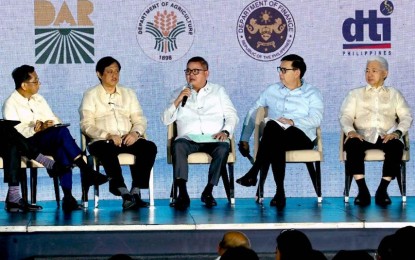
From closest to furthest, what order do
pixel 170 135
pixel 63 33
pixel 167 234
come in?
pixel 167 234, pixel 170 135, pixel 63 33

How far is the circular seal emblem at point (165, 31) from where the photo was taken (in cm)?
830

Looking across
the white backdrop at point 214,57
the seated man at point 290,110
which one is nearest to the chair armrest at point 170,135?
the seated man at point 290,110

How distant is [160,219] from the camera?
632 cm

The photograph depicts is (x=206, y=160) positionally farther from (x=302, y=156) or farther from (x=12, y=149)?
(x=12, y=149)

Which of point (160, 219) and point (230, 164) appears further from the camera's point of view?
point (230, 164)

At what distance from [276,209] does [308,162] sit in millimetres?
733

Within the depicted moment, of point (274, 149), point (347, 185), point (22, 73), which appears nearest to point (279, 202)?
point (274, 149)

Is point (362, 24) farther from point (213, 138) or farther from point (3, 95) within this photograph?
point (3, 95)

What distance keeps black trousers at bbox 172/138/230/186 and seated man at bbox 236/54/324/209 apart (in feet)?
0.82

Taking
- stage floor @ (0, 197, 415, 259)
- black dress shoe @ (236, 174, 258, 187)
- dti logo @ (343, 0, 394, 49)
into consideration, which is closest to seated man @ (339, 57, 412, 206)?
dti logo @ (343, 0, 394, 49)

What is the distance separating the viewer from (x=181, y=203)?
715 cm

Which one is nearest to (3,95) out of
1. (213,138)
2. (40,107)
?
(40,107)

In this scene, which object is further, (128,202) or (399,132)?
(399,132)

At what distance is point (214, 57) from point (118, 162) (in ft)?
5.18
